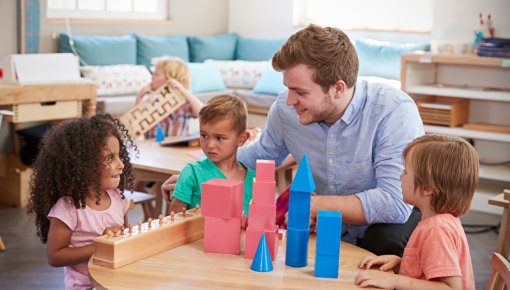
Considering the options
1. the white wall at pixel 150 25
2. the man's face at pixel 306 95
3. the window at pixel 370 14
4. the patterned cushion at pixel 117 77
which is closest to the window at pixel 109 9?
the white wall at pixel 150 25

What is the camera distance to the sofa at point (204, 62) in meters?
6.24

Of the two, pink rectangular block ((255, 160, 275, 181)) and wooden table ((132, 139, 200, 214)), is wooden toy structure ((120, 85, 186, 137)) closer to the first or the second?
wooden table ((132, 139, 200, 214))

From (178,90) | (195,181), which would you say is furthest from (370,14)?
(195,181)

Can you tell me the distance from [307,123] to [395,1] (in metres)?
4.89

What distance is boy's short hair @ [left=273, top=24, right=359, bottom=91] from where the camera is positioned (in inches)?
90.1

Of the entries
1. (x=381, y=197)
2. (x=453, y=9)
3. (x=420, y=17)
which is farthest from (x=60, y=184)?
(x=420, y=17)

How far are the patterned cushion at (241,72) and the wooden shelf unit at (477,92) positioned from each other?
172 cm

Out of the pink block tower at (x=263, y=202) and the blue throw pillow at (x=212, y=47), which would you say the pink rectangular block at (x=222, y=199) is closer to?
the pink block tower at (x=263, y=202)

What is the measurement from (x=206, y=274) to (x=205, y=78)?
17.1 feet

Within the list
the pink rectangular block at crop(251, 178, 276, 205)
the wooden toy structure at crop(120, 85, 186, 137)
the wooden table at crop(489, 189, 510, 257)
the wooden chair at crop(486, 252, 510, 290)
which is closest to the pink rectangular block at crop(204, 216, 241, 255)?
the pink rectangular block at crop(251, 178, 276, 205)

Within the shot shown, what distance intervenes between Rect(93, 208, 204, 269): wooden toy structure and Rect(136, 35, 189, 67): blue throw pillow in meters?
4.85

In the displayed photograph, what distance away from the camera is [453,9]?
6.14 meters

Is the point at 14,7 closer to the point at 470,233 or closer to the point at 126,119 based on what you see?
the point at 126,119

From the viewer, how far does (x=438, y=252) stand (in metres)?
1.83
